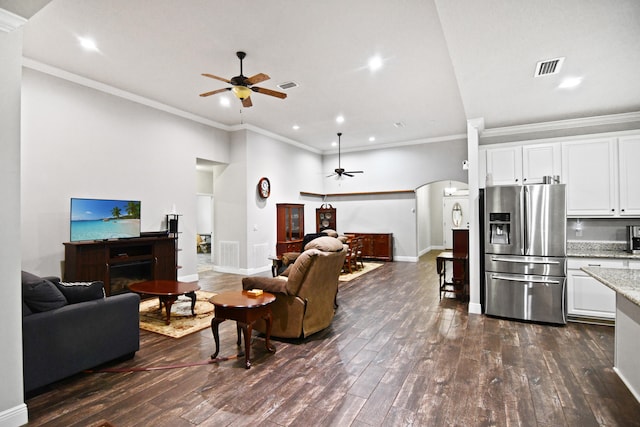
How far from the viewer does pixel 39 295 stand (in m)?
2.51

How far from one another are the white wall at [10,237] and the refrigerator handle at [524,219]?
16.7ft

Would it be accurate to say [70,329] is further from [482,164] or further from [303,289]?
[482,164]

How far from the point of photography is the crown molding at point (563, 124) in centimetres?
435

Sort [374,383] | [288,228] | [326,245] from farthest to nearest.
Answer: [288,228] → [326,245] → [374,383]

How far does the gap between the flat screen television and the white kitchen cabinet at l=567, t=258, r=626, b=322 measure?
6.49m

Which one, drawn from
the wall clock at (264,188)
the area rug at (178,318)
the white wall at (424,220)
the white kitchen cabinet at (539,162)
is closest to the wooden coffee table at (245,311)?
the area rug at (178,318)

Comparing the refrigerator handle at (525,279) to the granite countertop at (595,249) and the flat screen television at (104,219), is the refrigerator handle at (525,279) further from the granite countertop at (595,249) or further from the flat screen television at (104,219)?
the flat screen television at (104,219)

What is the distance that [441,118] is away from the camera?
7.17 metres

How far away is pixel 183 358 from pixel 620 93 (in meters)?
5.55

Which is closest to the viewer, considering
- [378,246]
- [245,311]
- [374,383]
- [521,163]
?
[374,383]

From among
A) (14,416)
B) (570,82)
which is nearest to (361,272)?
(570,82)

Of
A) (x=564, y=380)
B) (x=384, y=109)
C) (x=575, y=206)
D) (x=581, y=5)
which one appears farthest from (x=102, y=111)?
(x=575, y=206)

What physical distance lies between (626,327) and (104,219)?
252 inches

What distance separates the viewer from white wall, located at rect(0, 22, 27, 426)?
80.7 inches
